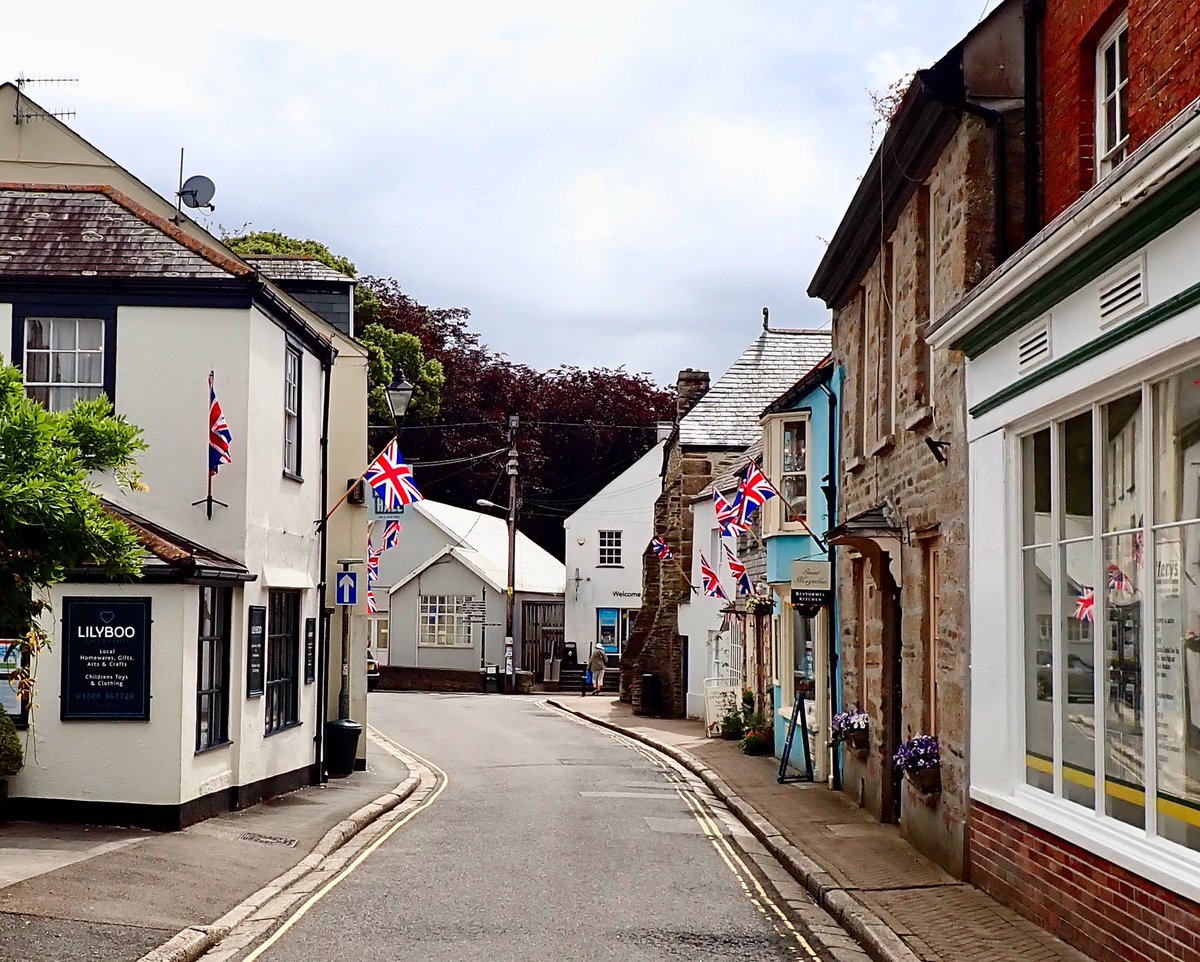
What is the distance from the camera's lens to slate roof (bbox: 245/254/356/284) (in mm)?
22766

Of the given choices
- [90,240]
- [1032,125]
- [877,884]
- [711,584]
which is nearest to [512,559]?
[711,584]

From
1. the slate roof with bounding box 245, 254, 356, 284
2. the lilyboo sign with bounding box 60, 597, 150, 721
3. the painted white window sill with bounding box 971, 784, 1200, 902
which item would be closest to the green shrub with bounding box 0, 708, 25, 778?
the lilyboo sign with bounding box 60, 597, 150, 721

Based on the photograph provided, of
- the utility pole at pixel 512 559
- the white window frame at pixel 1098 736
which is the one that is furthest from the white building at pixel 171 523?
the utility pole at pixel 512 559

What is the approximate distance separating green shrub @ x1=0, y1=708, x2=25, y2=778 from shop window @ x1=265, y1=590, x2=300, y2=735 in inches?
146

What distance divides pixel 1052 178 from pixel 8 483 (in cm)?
800

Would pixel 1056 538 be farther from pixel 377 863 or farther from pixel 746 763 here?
pixel 746 763

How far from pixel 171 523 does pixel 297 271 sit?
25.1 ft

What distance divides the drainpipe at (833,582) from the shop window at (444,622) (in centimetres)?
3551

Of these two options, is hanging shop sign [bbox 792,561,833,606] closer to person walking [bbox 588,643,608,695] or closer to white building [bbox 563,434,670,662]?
person walking [bbox 588,643,608,695]

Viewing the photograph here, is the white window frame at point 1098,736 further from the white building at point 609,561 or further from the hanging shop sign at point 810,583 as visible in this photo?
the white building at point 609,561

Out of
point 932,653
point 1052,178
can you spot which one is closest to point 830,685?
point 932,653

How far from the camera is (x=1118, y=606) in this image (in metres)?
9.02

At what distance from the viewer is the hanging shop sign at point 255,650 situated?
1689 centimetres

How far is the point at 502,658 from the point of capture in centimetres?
5472
